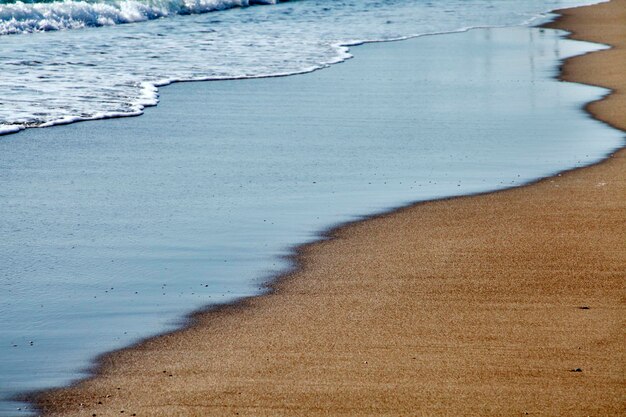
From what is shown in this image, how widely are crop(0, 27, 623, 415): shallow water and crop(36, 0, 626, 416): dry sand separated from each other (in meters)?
0.25

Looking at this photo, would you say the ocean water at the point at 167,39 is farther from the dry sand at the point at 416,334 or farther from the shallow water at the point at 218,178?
the dry sand at the point at 416,334

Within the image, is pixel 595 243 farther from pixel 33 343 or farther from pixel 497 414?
pixel 33 343

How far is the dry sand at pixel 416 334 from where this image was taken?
12.1ft

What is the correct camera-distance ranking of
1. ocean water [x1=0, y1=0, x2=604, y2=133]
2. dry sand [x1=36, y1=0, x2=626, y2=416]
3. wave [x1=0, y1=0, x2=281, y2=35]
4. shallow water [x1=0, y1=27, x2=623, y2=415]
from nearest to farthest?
dry sand [x1=36, y1=0, x2=626, y2=416], shallow water [x1=0, y1=27, x2=623, y2=415], ocean water [x1=0, y1=0, x2=604, y2=133], wave [x1=0, y1=0, x2=281, y2=35]

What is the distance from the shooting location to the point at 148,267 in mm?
5340

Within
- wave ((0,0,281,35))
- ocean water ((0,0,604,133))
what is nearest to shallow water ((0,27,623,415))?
ocean water ((0,0,604,133))

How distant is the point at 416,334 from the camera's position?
436cm

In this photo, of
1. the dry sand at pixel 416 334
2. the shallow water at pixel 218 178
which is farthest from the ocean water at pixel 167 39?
the dry sand at pixel 416 334

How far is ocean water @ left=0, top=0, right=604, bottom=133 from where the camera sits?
11.4m

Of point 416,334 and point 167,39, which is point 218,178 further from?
point 167,39

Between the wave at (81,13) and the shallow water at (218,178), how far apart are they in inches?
405

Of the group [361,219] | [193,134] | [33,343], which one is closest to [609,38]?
[193,134]

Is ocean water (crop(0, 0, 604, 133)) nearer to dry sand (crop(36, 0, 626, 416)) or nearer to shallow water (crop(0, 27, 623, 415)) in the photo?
shallow water (crop(0, 27, 623, 415))

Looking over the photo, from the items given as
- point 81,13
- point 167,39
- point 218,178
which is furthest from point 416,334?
point 81,13
